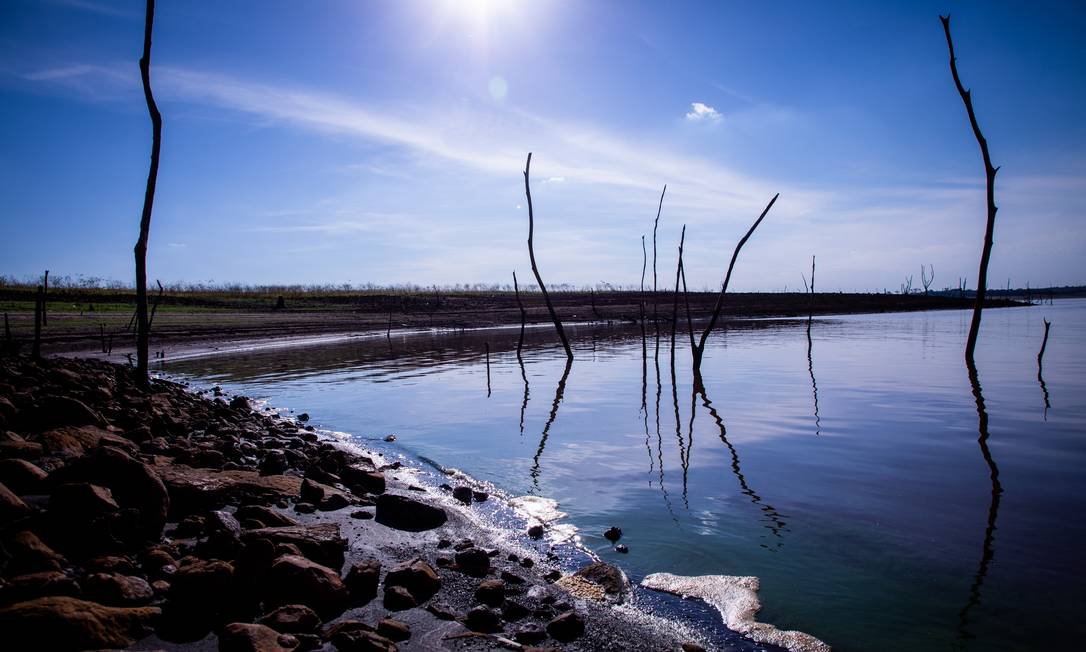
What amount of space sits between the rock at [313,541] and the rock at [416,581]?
509mm

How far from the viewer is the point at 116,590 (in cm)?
425

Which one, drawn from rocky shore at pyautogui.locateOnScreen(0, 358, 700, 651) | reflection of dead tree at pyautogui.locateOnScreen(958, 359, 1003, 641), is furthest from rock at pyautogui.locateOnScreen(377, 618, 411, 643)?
reflection of dead tree at pyautogui.locateOnScreen(958, 359, 1003, 641)

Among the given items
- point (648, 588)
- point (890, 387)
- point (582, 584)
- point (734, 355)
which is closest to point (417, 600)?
point (582, 584)

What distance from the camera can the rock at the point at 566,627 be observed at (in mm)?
4773

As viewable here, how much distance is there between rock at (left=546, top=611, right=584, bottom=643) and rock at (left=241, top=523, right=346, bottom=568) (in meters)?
1.99

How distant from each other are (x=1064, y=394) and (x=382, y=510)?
20391 mm

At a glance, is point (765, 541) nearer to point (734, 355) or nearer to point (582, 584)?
point (582, 584)

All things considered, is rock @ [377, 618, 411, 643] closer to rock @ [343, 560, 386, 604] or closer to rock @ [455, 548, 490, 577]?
rock @ [343, 560, 386, 604]

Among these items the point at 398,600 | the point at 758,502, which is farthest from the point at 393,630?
the point at 758,502

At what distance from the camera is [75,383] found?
13781 millimetres

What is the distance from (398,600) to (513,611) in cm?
93

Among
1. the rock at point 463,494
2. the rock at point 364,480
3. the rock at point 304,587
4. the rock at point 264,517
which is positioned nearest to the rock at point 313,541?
the rock at point 264,517

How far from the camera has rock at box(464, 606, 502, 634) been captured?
15.8 ft

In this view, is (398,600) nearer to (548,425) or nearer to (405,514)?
(405,514)
